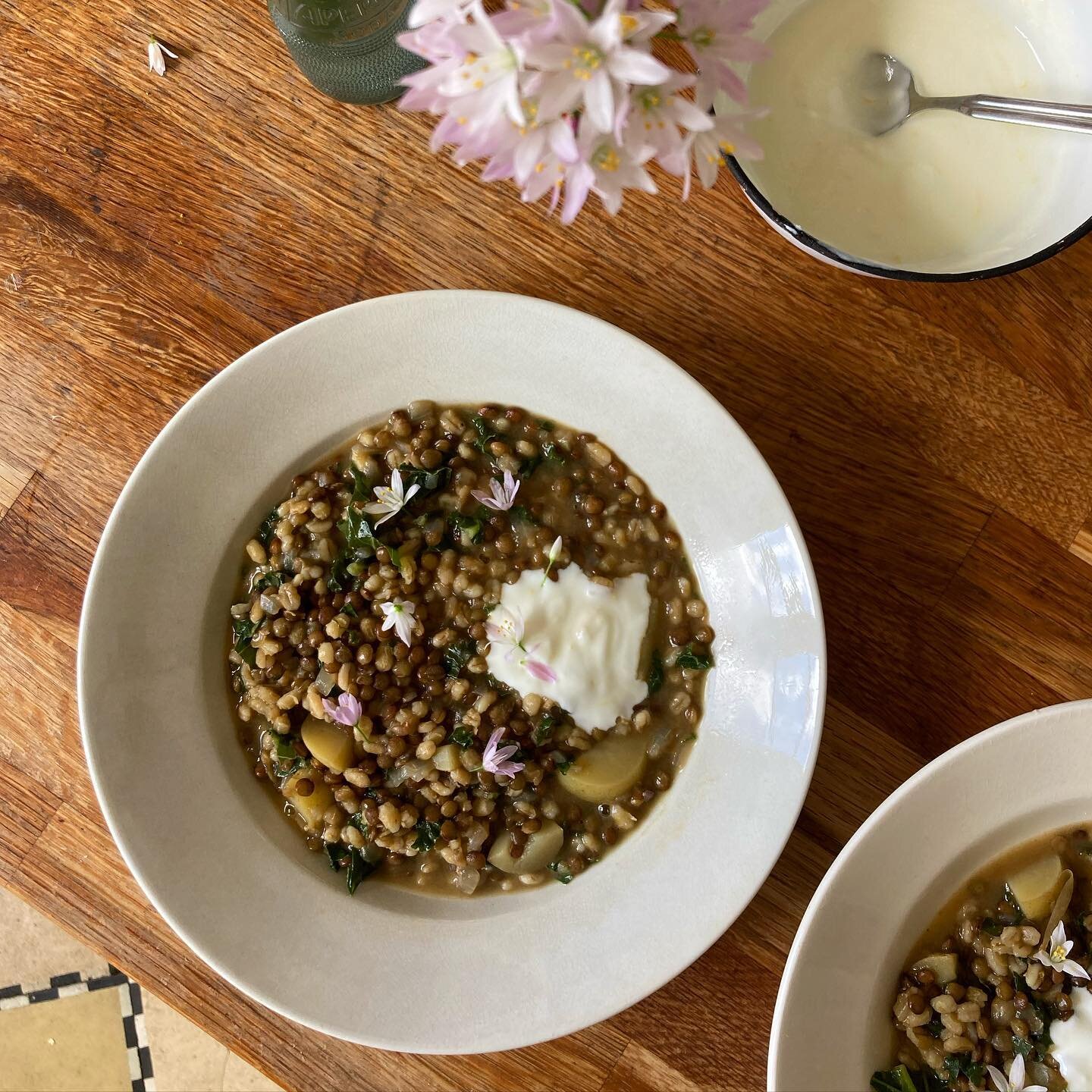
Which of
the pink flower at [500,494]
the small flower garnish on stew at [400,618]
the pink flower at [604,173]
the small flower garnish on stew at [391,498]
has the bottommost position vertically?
the small flower garnish on stew at [400,618]

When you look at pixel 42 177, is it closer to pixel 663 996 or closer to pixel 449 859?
pixel 449 859

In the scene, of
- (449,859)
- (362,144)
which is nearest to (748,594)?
(449,859)

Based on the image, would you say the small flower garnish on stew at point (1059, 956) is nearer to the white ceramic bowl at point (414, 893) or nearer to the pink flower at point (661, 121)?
the white ceramic bowl at point (414, 893)

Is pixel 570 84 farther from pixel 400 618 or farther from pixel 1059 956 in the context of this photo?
pixel 1059 956

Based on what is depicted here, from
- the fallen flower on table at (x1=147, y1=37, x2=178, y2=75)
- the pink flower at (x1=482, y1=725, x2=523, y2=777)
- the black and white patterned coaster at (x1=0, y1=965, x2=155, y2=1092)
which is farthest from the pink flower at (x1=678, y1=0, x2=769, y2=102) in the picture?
the black and white patterned coaster at (x1=0, y1=965, x2=155, y2=1092)

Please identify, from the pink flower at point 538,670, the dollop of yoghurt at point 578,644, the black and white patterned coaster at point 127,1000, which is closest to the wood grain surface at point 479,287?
the dollop of yoghurt at point 578,644

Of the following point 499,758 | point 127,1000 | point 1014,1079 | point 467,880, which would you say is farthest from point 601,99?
point 127,1000
